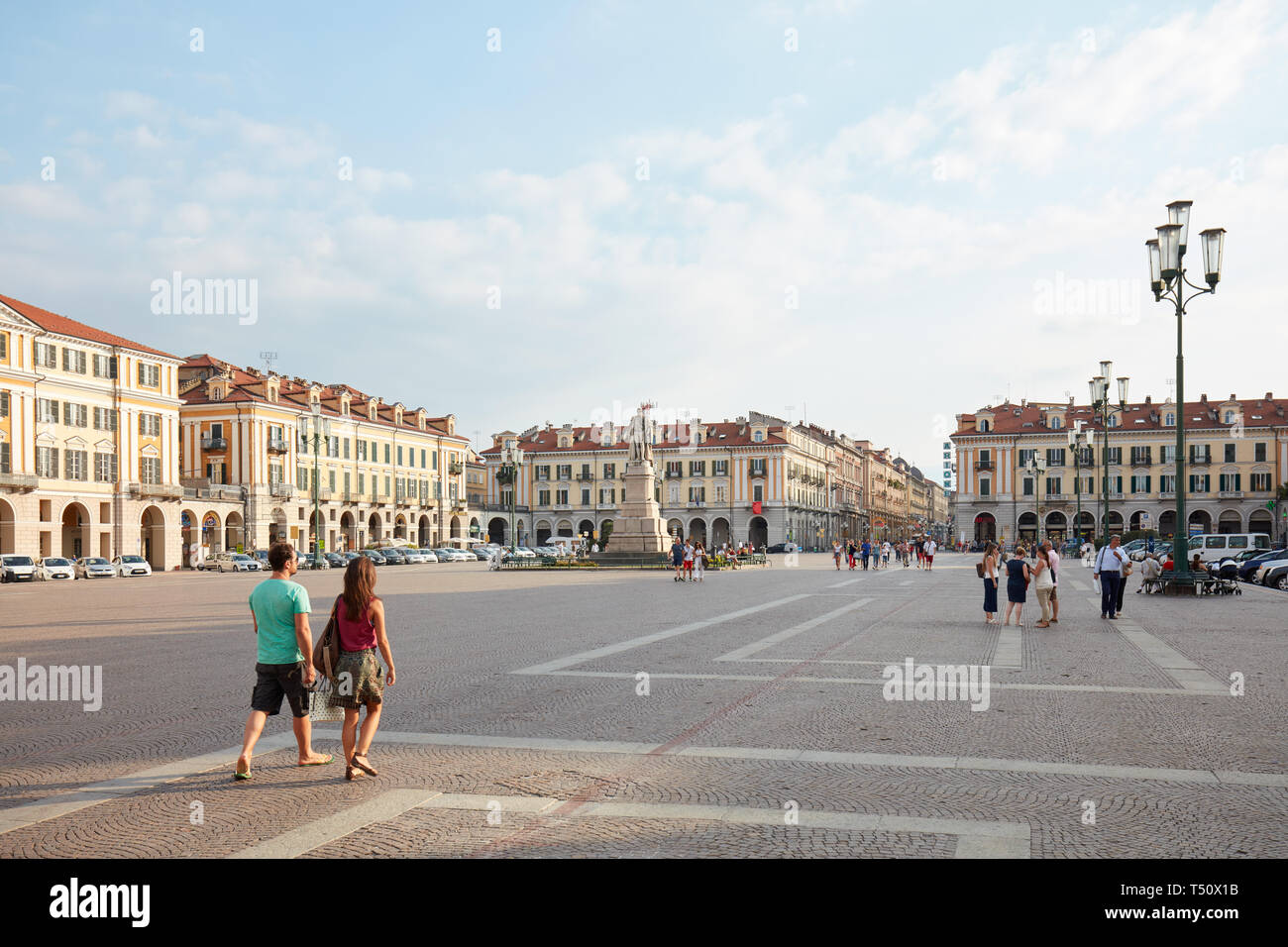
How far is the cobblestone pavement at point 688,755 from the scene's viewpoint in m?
5.29

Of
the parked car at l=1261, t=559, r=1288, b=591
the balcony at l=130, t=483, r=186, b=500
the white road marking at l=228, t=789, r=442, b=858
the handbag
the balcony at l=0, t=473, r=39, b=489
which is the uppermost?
the balcony at l=0, t=473, r=39, b=489

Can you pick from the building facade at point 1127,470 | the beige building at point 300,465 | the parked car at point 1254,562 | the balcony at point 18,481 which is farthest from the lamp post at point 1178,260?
the building facade at point 1127,470

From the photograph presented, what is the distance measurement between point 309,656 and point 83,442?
189 ft

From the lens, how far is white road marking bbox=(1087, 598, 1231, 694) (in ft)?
34.0

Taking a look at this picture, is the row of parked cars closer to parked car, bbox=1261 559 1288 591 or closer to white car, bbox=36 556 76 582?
white car, bbox=36 556 76 582

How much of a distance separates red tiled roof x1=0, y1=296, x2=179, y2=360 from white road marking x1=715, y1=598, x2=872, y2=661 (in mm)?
48438

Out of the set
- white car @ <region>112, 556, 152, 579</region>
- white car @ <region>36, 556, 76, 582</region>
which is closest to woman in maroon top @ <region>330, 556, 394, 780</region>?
white car @ <region>36, 556, 76, 582</region>

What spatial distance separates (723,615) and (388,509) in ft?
234

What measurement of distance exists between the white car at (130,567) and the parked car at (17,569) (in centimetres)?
397

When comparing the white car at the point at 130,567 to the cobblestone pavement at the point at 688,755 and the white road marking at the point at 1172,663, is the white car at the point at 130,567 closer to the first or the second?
the cobblestone pavement at the point at 688,755

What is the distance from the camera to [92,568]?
48.3m
